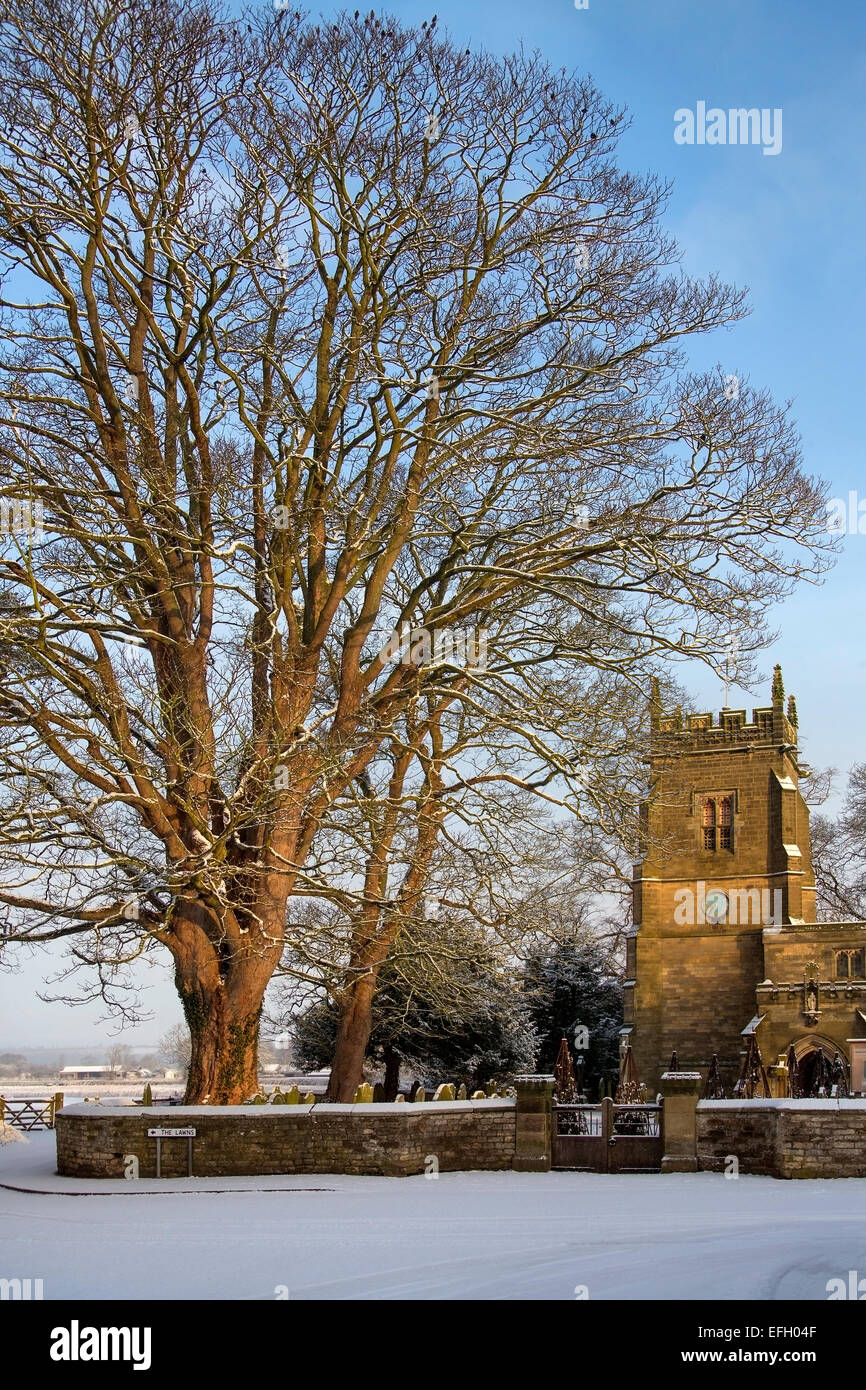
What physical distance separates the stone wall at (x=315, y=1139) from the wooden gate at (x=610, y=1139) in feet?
2.65

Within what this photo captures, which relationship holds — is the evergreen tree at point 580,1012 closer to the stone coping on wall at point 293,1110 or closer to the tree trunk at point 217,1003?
the tree trunk at point 217,1003

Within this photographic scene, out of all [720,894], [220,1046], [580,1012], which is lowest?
[580,1012]

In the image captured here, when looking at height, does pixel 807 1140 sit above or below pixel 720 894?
below

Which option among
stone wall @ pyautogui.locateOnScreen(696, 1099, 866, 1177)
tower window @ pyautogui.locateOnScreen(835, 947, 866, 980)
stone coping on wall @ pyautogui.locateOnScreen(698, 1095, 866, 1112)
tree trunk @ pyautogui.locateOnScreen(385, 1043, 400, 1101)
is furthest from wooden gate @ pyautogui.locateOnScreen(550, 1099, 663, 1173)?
tower window @ pyautogui.locateOnScreen(835, 947, 866, 980)

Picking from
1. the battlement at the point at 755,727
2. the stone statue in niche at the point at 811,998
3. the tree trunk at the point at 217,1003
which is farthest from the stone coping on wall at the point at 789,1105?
the battlement at the point at 755,727

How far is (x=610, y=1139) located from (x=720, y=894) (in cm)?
3272

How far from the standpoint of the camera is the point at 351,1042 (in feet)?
72.5

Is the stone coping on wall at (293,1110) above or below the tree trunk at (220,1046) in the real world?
below

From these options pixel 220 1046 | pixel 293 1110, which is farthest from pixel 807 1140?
pixel 220 1046

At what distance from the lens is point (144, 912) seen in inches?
719

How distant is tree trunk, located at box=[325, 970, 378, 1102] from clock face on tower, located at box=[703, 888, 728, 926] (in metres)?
29.2

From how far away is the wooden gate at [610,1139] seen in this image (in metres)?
17.5

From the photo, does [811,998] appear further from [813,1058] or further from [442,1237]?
[442,1237]

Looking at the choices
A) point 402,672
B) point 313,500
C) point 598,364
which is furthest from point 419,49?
point 402,672
